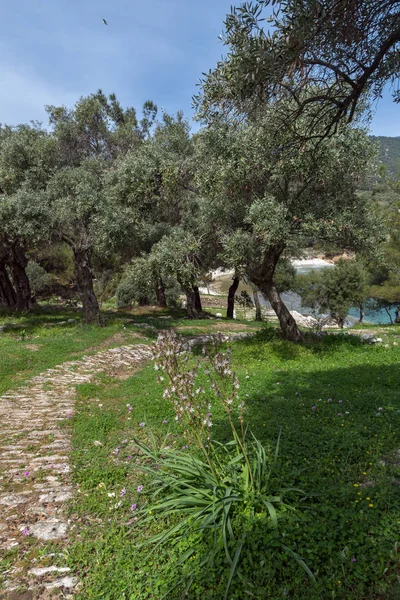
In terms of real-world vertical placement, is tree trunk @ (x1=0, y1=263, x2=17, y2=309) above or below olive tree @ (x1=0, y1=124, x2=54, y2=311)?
below

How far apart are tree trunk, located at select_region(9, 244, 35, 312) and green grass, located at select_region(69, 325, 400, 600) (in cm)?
1497

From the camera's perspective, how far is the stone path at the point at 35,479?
3736 mm

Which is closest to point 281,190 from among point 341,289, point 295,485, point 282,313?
point 282,313

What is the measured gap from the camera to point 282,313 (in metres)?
14.4

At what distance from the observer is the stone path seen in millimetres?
3736

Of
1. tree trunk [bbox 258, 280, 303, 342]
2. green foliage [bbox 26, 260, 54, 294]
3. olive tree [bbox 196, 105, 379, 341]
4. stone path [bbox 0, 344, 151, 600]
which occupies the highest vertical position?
olive tree [bbox 196, 105, 379, 341]

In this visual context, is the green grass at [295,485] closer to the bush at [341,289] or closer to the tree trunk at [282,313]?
the tree trunk at [282,313]

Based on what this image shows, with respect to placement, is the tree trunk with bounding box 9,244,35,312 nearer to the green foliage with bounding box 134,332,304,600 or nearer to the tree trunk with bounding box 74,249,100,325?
the tree trunk with bounding box 74,249,100,325

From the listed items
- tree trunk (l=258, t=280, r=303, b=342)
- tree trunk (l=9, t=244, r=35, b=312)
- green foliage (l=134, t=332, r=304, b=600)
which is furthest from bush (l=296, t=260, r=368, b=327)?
green foliage (l=134, t=332, r=304, b=600)

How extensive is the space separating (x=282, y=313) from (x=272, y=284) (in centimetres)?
121

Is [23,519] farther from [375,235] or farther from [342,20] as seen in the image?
[375,235]

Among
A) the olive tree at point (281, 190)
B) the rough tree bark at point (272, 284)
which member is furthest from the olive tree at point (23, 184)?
the rough tree bark at point (272, 284)

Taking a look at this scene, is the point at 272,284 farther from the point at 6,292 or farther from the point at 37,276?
the point at 37,276

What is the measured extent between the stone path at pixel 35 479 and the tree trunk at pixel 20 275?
43.3ft
